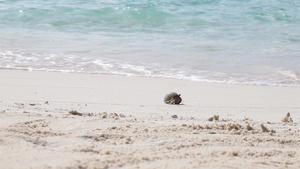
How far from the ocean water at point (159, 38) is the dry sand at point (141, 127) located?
1.25 m

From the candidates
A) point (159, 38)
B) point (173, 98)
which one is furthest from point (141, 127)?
point (159, 38)

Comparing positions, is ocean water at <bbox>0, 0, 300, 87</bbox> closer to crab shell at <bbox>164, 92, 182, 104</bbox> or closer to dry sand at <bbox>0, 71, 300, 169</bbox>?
dry sand at <bbox>0, 71, 300, 169</bbox>

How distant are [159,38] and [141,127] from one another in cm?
657

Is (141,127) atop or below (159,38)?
atop

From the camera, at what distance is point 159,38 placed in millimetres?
9438

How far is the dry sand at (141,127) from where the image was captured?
230 cm

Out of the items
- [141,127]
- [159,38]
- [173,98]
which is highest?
[141,127]

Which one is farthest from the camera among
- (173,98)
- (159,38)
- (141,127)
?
(159,38)

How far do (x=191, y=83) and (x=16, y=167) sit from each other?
3.84 m

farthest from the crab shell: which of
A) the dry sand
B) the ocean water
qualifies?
the ocean water

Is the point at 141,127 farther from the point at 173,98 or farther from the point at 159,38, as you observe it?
the point at 159,38

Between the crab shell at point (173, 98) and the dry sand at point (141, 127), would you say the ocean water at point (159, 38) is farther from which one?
the crab shell at point (173, 98)

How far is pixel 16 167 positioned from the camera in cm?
204

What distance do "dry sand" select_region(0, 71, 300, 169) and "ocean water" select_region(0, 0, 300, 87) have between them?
125cm
